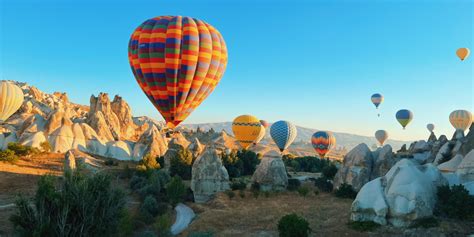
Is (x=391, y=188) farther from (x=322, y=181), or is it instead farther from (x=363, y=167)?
(x=322, y=181)

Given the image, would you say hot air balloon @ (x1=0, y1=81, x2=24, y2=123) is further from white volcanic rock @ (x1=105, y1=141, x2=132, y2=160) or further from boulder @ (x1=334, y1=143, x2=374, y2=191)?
boulder @ (x1=334, y1=143, x2=374, y2=191)

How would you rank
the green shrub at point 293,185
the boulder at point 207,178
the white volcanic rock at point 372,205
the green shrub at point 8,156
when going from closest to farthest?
the white volcanic rock at point 372,205
the boulder at point 207,178
the green shrub at point 293,185
the green shrub at point 8,156

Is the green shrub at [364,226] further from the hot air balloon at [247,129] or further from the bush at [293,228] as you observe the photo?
the hot air balloon at [247,129]

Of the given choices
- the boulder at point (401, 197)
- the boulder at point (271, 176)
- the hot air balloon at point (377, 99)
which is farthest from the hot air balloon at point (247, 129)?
the boulder at point (401, 197)

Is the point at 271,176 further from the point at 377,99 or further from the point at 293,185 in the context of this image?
the point at 377,99

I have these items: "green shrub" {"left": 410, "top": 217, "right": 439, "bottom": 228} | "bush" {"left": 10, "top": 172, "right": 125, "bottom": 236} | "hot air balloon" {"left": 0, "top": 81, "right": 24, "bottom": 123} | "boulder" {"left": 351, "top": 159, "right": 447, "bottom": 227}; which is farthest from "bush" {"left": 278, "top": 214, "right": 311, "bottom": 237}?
"hot air balloon" {"left": 0, "top": 81, "right": 24, "bottom": 123}

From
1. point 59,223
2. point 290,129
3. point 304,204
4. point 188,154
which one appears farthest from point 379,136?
point 59,223
